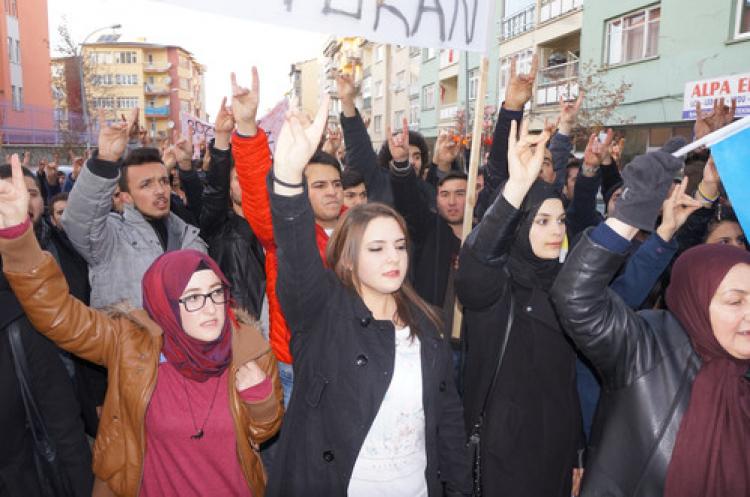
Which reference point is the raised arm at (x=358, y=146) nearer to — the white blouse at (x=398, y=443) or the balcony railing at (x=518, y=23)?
the white blouse at (x=398, y=443)

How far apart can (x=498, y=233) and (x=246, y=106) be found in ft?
4.31

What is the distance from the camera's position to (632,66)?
17.7 metres

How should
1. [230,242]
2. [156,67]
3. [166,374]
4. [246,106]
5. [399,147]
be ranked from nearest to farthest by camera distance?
[166,374] < [246,106] < [399,147] < [230,242] < [156,67]

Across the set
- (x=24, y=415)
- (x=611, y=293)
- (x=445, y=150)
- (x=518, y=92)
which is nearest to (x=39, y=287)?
(x=24, y=415)

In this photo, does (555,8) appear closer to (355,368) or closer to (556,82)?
(556,82)

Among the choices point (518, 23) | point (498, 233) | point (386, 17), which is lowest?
point (498, 233)

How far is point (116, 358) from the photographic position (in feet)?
7.34

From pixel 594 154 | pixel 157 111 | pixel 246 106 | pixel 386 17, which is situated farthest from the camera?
pixel 157 111

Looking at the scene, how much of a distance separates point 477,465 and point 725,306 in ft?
3.78

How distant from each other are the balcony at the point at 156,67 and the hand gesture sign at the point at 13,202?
88.3 m

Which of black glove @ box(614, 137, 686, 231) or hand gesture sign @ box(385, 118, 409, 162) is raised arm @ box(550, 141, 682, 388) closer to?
black glove @ box(614, 137, 686, 231)

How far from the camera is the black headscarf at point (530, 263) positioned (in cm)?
256

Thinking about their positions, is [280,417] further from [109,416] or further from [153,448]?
[109,416]

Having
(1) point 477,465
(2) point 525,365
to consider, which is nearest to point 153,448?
(1) point 477,465
